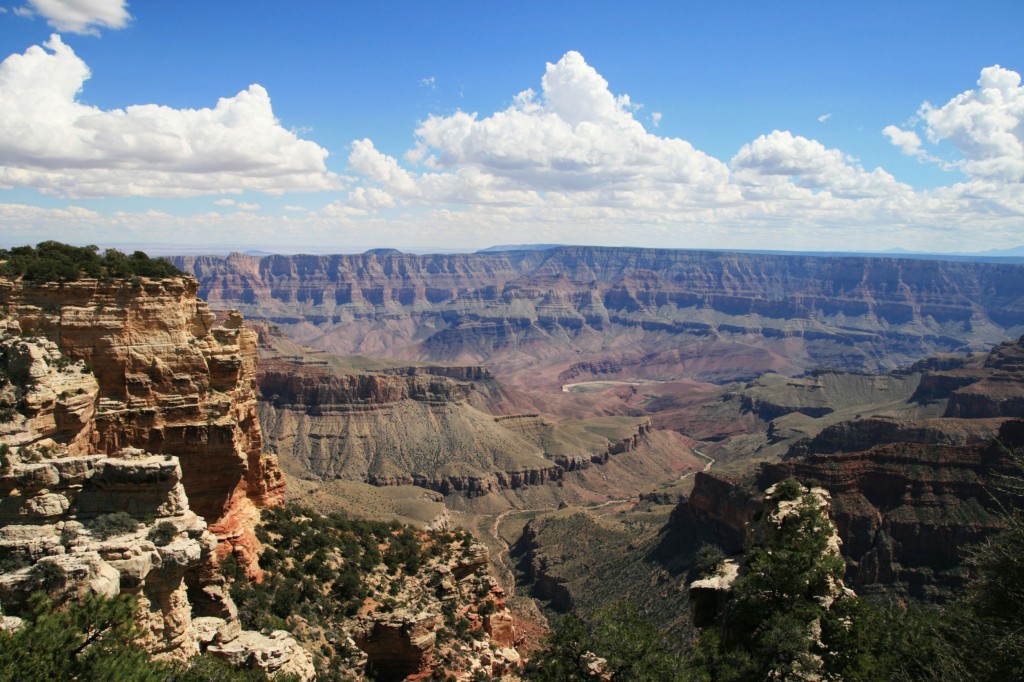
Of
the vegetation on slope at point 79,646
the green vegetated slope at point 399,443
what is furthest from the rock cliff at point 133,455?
Result: the green vegetated slope at point 399,443

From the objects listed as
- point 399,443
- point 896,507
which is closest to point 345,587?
point 896,507

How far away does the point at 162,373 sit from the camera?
102 ft

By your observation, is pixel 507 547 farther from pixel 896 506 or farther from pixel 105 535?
pixel 105 535

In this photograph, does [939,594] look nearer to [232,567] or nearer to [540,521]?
[540,521]

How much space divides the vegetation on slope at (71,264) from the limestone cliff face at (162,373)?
871 millimetres

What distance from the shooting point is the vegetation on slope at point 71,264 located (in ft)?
98.1

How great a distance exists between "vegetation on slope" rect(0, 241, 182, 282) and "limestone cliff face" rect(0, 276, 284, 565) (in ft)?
2.86

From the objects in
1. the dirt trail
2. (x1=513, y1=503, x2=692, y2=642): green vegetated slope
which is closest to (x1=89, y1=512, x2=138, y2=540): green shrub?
(x1=513, y1=503, x2=692, y2=642): green vegetated slope

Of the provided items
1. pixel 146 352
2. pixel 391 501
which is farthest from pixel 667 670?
pixel 391 501

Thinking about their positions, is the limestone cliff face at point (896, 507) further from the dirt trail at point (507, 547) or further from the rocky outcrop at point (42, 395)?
the rocky outcrop at point (42, 395)

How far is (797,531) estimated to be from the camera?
32656mm

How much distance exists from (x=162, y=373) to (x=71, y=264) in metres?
6.11

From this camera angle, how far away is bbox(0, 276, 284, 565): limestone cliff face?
29234 mm

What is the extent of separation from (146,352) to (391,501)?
71173 millimetres
